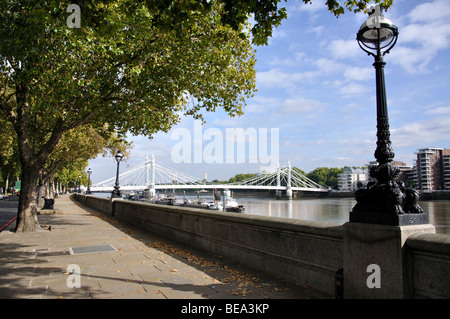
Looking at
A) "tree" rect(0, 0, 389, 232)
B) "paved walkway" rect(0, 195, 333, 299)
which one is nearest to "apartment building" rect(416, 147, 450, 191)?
"tree" rect(0, 0, 389, 232)

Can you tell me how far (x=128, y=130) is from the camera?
48.9 ft

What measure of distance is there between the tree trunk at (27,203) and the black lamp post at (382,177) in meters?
11.1

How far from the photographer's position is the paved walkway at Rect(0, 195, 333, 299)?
468cm

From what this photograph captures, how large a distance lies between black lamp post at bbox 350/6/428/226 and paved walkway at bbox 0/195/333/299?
1475mm

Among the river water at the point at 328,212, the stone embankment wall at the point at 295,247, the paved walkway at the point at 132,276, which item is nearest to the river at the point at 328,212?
the river water at the point at 328,212

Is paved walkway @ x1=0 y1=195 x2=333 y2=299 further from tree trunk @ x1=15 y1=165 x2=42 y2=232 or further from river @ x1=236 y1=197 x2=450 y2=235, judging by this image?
river @ x1=236 y1=197 x2=450 y2=235

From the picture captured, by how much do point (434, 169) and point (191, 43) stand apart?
158m

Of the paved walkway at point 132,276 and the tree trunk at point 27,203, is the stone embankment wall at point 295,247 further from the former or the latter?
the tree trunk at point 27,203

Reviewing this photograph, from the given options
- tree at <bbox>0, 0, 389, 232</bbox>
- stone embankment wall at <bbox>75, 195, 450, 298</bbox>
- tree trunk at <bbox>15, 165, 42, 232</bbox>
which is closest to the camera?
stone embankment wall at <bbox>75, 195, 450, 298</bbox>

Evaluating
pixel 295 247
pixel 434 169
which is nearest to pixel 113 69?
pixel 295 247

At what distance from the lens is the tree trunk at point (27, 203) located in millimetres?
11430

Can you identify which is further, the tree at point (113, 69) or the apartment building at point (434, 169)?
the apartment building at point (434, 169)
